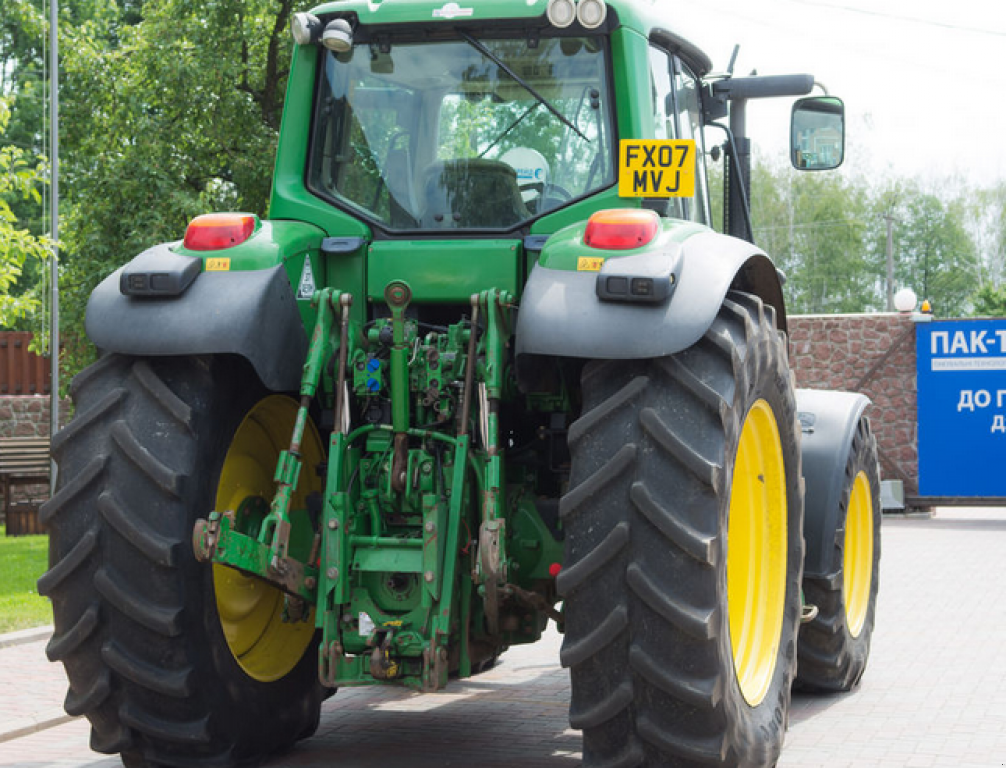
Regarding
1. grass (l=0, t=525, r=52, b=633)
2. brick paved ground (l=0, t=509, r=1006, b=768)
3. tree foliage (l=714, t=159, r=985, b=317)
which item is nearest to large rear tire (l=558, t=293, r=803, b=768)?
brick paved ground (l=0, t=509, r=1006, b=768)

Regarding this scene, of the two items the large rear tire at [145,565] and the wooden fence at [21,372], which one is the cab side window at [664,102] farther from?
the wooden fence at [21,372]

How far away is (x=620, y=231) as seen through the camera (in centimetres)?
515

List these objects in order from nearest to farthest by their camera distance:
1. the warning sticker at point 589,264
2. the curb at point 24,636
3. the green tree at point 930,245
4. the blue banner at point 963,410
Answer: the warning sticker at point 589,264 → the curb at point 24,636 → the blue banner at point 963,410 → the green tree at point 930,245

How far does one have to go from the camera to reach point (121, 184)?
15.3 m

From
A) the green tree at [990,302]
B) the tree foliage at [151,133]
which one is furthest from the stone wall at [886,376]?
the green tree at [990,302]

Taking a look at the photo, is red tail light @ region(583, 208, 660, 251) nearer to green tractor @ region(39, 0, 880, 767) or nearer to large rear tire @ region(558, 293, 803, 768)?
green tractor @ region(39, 0, 880, 767)

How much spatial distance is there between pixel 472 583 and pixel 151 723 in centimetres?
124

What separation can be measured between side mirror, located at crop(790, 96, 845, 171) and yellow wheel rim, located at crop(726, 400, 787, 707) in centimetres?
171

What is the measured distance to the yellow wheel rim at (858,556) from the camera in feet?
26.4

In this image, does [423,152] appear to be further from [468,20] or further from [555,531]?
[555,531]

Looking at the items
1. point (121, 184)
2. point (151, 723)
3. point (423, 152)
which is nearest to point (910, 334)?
point (121, 184)

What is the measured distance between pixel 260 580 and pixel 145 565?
55 cm

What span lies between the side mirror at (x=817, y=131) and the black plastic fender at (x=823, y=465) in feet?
4.55

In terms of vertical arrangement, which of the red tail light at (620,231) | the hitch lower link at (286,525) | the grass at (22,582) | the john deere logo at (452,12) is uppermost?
the john deere logo at (452,12)
